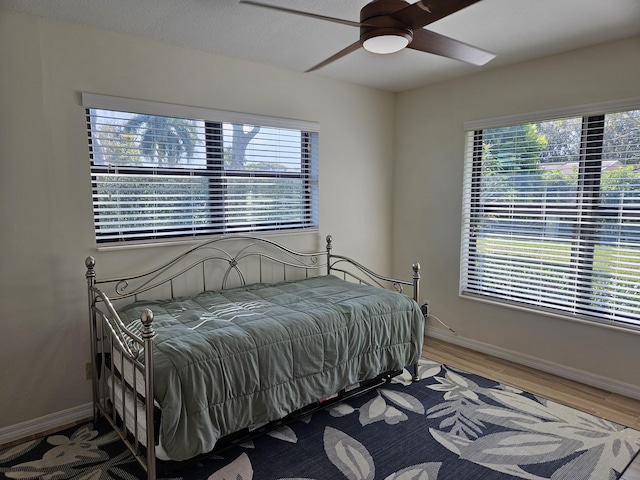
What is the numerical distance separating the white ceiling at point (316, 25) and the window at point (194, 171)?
45cm

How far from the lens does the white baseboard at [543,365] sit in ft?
9.38

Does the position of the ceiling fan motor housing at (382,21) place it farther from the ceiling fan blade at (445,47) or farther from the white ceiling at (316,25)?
the white ceiling at (316,25)

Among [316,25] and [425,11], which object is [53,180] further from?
[425,11]

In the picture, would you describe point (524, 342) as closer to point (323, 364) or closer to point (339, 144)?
point (323, 364)

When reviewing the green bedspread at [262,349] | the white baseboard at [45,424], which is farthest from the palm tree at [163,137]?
the white baseboard at [45,424]

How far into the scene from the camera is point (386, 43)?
6.24ft

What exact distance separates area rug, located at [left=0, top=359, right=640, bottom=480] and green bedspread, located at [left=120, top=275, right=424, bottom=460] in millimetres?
216

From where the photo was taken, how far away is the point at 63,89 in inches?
94.7

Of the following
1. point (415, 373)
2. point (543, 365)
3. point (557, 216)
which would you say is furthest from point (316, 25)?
point (543, 365)

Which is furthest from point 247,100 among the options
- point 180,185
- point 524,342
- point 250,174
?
point 524,342

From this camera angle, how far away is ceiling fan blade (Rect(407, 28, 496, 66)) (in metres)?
1.93

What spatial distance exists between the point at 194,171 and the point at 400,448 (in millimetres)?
2212

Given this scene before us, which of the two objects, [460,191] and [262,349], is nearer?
[262,349]

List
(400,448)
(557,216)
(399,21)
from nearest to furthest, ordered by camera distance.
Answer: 1. (399,21)
2. (400,448)
3. (557,216)
